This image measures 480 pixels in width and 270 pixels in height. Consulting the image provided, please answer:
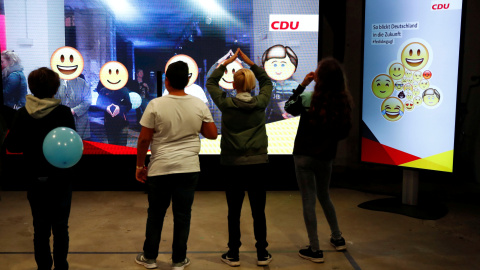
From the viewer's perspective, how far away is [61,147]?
276 cm

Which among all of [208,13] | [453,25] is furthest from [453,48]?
[208,13]

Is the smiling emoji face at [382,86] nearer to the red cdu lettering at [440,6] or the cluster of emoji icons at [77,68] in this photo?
the red cdu lettering at [440,6]

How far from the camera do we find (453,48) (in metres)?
4.64

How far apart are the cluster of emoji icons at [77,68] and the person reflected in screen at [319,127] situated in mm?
2664

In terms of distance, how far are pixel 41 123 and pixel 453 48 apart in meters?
3.65

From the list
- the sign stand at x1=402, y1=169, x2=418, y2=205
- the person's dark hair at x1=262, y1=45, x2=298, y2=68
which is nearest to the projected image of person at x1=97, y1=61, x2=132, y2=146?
the person's dark hair at x1=262, y1=45, x2=298, y2=68

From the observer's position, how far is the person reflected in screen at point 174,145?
3.16 m

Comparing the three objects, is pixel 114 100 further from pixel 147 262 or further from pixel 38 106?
pixel 38 106

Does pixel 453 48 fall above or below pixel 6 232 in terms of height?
above

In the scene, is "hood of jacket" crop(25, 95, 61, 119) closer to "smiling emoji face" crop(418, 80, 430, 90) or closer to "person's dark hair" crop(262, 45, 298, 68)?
"person's dark hair" crop(262, 45, 298, 68)

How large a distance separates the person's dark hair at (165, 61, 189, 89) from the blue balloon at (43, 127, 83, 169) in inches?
27.7

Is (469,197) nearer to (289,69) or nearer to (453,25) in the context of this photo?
(453,25)

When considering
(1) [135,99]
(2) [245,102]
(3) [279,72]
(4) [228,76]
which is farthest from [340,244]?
(1) [135,99]

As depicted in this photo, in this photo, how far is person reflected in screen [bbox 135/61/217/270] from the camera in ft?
10.4
